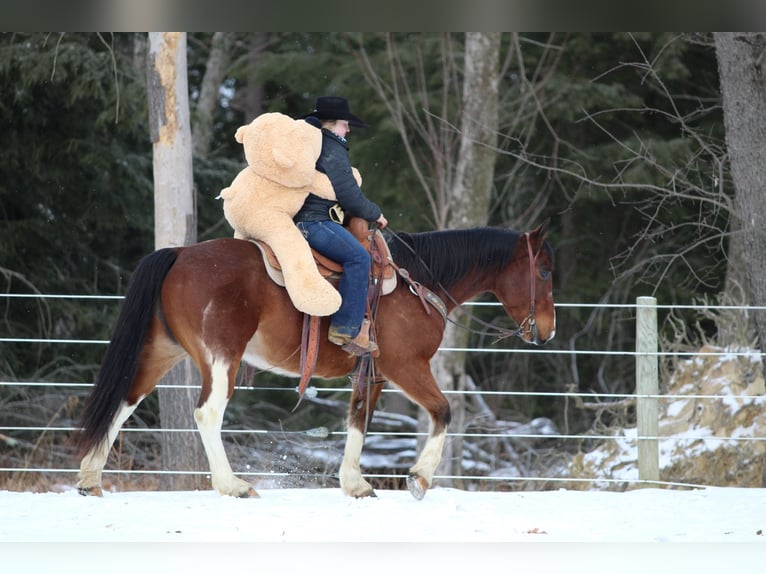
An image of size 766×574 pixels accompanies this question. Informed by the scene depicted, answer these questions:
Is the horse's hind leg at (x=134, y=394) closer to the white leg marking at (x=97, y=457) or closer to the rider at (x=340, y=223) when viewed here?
the white leg marking at (x=97, y=457)

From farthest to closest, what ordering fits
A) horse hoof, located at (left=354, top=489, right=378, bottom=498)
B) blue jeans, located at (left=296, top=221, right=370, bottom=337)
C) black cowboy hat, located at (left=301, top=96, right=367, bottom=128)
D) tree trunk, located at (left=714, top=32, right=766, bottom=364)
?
tree trunk, located at (left=714, top=32, right=766, bottom=364), horse hoof, located at (left=354, top=489, right=378, bottom=498), black cowboy hat, located at (left=301, top=96, right=367, bottom=128), blue jeans, located at (left=296, top=221, right=370, bottom=337)

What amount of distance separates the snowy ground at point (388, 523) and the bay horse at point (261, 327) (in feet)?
0.87

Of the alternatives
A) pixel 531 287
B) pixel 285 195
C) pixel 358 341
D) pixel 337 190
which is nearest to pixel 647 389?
pixel 531 287

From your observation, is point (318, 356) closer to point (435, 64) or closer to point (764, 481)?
point (764, 481)

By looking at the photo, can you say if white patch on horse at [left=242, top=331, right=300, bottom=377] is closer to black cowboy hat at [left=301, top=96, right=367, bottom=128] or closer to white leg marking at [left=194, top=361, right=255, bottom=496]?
white leg marking at [left=194, top=361, right=255, bottom=496]

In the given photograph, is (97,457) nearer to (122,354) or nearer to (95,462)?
(95,462)

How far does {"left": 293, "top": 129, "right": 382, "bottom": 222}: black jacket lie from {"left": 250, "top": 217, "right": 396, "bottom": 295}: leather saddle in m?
0.09

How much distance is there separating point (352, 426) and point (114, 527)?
154 cm

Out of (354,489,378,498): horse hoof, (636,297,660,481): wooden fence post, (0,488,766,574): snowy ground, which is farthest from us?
(636,297,660,481): wooden fence post

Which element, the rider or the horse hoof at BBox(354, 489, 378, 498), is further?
the horse hoof at BBox(354, 489, 378, 498)

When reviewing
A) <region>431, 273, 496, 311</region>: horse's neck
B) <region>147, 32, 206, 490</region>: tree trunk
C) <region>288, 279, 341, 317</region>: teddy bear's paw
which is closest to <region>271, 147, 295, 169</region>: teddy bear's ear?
<region>288, 279, 341, 317</region>: teddy bear's paw

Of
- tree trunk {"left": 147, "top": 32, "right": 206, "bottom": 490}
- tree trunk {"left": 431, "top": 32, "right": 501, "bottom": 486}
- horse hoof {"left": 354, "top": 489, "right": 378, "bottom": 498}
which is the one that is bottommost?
horse hoof {"left": 354, "top": 489, "right": 378, "bottom": 498}

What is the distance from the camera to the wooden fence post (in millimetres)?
6797

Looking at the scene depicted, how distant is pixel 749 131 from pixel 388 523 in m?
4.26
